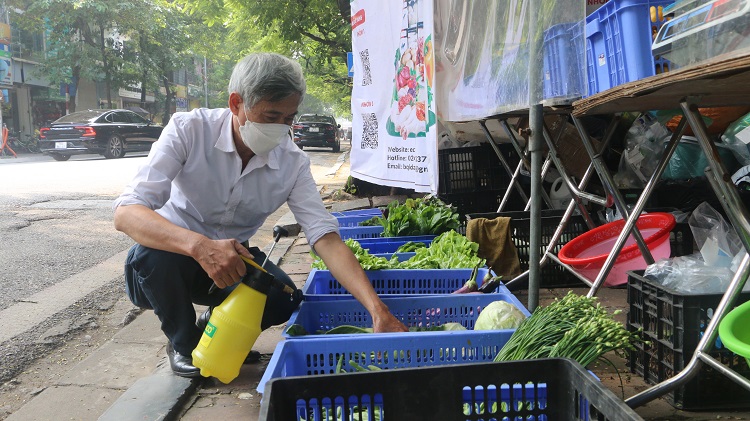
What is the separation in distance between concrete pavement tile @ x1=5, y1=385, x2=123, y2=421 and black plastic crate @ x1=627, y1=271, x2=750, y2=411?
2.26m

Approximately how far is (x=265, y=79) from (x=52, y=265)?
3992 mm

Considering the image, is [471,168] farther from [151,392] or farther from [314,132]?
[314,132]

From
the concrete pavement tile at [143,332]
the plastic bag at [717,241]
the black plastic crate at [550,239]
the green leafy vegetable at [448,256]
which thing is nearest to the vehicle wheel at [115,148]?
the concrete pavement tile at [143,332]

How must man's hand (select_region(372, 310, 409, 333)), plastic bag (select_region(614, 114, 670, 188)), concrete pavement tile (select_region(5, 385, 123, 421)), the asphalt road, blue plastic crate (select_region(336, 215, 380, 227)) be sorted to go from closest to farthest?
man's hand (select_region(372, 310, 409, 333)), concrete pavement tile (select_region(5, 385, 123, 421)), the asphalt road, plastic bag (select_region(614, 114, 670, 188)), blue plastic crate (select_region(336, 215, 380, 227))

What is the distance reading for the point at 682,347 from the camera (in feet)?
7.35

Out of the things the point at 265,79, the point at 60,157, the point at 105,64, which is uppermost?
the point at 105,64

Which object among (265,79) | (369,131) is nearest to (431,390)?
(265,79)

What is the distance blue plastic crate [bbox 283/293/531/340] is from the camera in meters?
2.78

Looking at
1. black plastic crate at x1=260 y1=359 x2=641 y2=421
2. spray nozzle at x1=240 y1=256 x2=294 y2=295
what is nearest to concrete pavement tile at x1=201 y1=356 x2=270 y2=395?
spray nozzle at x1=240 y1=256 x2=294 y2=295

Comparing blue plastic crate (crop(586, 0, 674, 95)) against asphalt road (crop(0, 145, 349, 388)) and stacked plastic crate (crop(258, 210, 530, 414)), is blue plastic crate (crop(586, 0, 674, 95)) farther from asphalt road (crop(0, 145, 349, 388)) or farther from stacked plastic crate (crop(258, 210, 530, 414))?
asphalt road (crop(0, 145, 349, 388))

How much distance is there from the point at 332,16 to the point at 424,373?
13459 mm

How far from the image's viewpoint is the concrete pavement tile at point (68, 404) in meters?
2.74

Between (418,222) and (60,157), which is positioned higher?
(60,157)

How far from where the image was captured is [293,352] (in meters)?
2.16
